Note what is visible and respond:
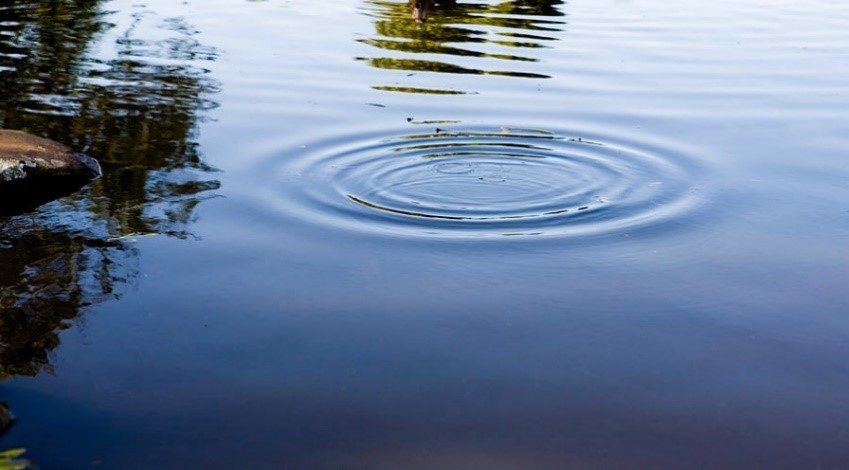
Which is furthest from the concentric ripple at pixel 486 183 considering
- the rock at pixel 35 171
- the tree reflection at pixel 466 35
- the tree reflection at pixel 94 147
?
the tree reflection at pixel 466 35

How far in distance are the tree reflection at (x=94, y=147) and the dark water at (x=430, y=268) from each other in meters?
0.03

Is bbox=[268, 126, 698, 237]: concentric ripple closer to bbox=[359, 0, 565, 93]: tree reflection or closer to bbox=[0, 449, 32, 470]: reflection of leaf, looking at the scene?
bbox=[359, 0, 565, 93]: tree reflection

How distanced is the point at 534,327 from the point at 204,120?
15.8 feet

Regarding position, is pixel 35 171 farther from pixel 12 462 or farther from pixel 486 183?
pixel 12 462

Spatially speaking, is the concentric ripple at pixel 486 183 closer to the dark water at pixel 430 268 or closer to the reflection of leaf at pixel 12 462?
the dark water at pixel 430 268

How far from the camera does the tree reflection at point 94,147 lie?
5.89m

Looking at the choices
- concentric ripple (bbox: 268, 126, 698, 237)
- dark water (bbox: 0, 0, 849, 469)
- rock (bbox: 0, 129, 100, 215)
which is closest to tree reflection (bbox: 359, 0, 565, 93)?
dark water (bbox: 0, 0, 849, 469)

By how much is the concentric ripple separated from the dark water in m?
0.03

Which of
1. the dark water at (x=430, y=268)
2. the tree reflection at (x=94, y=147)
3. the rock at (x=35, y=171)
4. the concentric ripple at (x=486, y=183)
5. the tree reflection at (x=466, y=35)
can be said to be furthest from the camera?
the tree reflection at (x=466, y=35)

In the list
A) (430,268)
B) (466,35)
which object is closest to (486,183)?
(430,268)

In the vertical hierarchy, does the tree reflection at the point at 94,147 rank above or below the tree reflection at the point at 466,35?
below

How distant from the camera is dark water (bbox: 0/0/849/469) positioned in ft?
15.4

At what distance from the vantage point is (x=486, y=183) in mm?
7863

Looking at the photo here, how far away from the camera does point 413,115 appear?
9.84 m
